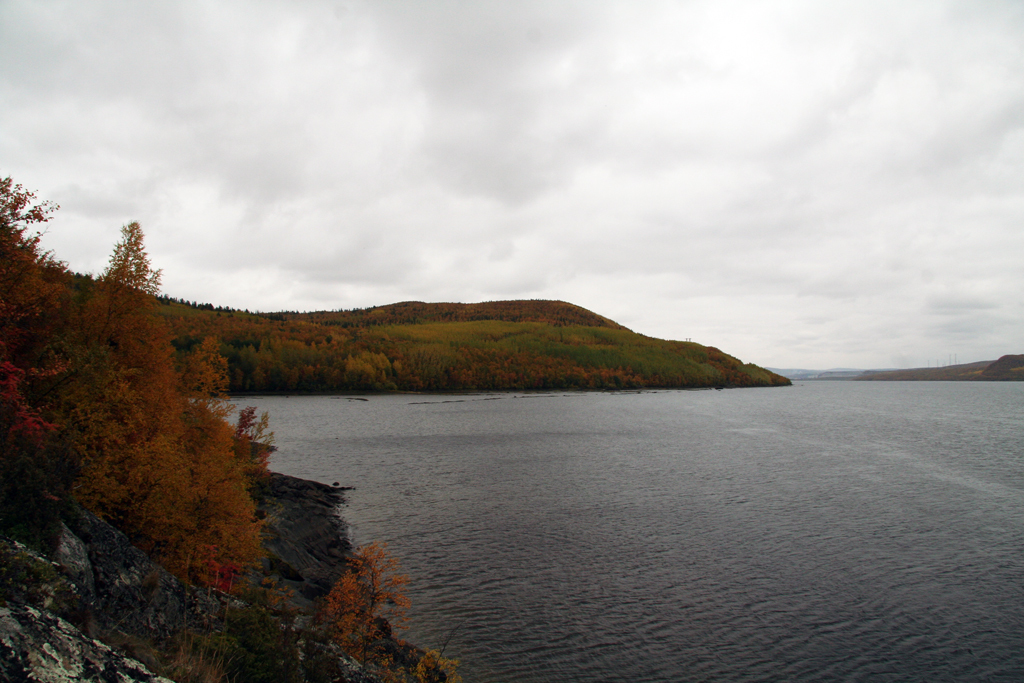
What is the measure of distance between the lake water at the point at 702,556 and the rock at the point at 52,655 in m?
11.4

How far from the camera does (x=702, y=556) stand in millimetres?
26938

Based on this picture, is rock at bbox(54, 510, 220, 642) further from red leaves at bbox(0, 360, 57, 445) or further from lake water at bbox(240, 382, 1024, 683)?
lake water at bbox(240, 382, 1024, 683)

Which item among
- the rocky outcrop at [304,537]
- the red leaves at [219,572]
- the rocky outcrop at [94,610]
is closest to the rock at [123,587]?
the rocky outcrop at [94,610]

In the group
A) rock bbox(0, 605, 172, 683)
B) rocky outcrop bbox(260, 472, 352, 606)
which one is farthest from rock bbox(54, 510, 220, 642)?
rocky outcrop bbox(260, 472, 352, 606)

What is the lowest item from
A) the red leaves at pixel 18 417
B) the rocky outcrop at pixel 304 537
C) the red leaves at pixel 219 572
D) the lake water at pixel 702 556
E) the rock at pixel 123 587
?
the lake water at pixel 702 556

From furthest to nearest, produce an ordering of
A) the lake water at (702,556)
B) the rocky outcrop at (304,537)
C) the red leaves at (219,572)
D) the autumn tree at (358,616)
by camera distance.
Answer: the rocky outcrop at (304,537), the lake water at (702,556), the red leaves at (219,572), the autumn tree at (358,616)

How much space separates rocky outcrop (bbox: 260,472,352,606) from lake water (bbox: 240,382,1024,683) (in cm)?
203

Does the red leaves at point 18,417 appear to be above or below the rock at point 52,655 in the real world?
above

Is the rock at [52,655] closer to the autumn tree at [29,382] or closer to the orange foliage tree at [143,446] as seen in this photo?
the autumn tree at [29,382]

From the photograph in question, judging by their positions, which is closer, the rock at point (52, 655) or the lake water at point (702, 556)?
the rock at point (52, 655)

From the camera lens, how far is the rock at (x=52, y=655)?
21.7 feet

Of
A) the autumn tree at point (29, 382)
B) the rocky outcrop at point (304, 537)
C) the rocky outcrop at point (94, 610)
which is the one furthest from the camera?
the rocky outcrop at point (304, 537)

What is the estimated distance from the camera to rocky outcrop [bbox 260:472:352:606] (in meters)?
22.4

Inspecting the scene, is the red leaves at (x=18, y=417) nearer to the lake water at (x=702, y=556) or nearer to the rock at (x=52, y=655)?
the rock at (x=52, y=655)
